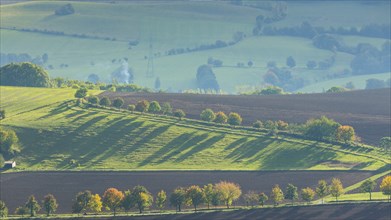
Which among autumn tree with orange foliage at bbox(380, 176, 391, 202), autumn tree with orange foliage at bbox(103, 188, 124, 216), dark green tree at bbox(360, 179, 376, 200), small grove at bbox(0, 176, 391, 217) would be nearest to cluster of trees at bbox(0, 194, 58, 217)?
small grove at bbox(0, 176, 391, 217)

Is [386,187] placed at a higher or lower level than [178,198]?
higher

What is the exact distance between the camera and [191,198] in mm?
181750

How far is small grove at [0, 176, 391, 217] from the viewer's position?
180 m

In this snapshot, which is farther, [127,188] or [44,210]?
[127,188]

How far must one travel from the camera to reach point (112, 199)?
180 metres

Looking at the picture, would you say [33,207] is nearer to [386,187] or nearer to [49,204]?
[49,204]

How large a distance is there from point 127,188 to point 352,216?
4426 centimetres

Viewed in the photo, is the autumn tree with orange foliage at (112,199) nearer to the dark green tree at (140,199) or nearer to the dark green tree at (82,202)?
the dark green tree at (140,199)

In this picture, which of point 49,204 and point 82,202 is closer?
point 82,202

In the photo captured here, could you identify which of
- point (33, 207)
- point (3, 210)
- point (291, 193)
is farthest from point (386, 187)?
point (3, 210)

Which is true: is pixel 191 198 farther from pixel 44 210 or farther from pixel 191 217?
pixel 44 210

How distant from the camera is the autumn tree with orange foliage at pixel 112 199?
18012cm

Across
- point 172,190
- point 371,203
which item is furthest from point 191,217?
point 371,203

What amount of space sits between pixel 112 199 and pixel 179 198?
1169cm
